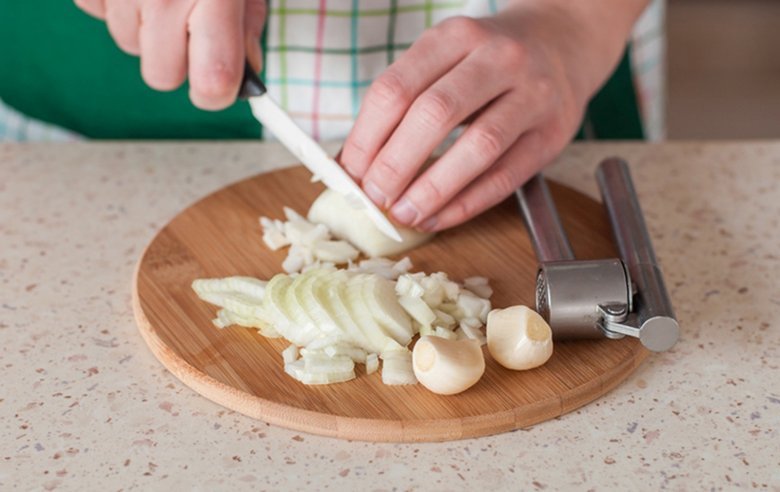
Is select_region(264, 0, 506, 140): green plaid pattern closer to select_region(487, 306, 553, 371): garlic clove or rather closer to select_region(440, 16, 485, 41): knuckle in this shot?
select_region(440, 16, 485, 41): knuckle

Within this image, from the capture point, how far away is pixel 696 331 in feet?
3.69

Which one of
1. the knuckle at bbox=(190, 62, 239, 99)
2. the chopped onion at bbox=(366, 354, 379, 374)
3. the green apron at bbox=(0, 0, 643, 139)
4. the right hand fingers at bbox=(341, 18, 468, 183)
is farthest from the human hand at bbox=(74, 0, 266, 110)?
the chopped onion at bbox=(366, 354, 379, 374)

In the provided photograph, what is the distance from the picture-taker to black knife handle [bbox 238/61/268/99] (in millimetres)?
1272

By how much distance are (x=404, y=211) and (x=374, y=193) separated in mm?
43

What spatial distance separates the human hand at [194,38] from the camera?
1224 mm

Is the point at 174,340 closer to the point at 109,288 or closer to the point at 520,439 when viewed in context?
the point at 109,288

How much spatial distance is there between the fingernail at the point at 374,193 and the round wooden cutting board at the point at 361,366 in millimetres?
84

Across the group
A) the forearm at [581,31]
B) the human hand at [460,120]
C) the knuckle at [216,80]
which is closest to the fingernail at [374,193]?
the human hand at [460,120]

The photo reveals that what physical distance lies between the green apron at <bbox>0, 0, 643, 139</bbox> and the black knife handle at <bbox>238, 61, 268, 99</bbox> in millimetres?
354

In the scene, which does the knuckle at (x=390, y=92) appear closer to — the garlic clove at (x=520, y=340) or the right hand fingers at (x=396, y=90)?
the right hand fingers at (x=396, y=90)

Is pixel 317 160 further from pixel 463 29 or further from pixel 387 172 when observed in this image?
pixel 463 29

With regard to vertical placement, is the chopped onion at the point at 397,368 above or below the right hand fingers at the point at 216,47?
below

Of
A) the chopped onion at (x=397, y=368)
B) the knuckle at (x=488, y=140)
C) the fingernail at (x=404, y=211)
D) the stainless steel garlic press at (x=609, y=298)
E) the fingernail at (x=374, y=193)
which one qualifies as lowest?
the chopped onion at (x=397, y=368)

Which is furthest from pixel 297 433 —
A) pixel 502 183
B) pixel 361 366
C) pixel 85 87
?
pixel 85 87
